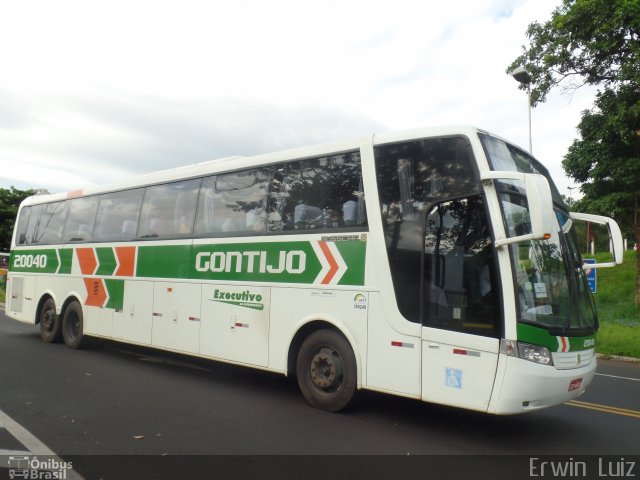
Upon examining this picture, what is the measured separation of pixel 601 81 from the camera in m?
16.9

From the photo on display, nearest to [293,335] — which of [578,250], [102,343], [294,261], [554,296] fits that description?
[294,261]

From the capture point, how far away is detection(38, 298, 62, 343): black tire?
11.5 meters

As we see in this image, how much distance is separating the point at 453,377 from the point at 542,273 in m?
1.38

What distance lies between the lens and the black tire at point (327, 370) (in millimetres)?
6332

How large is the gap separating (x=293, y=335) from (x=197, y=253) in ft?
7.91

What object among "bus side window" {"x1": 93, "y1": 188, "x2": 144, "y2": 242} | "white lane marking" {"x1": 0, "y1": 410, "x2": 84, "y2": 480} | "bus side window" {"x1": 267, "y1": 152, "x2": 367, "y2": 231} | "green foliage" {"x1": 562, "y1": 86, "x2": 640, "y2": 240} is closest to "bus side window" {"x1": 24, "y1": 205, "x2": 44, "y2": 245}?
"bus side window" {"x1": 93, "y1": 188, "x2": 144, "y2": 242}

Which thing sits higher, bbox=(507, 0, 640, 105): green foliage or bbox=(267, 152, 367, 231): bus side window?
bbox=(507, 0, 640, 105): green foliage

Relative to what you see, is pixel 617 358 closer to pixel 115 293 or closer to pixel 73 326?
pixel 115 293

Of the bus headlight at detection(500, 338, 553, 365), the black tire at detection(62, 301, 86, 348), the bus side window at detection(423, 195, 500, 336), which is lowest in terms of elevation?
the black tire at detection(62, 301, 86, 348)

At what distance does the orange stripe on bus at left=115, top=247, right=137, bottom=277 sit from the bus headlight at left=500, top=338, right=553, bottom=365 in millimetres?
6881

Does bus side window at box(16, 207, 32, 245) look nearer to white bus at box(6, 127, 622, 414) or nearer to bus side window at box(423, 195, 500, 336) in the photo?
white bus at box(6, 127, 622, 414)

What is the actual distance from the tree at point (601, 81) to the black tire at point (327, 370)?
12.9 m

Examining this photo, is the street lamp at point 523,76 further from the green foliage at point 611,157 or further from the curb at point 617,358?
the curb at point 617,358

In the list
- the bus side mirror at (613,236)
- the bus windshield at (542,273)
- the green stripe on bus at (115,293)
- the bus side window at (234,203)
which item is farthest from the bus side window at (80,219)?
the bus side mirror at (613,236)
